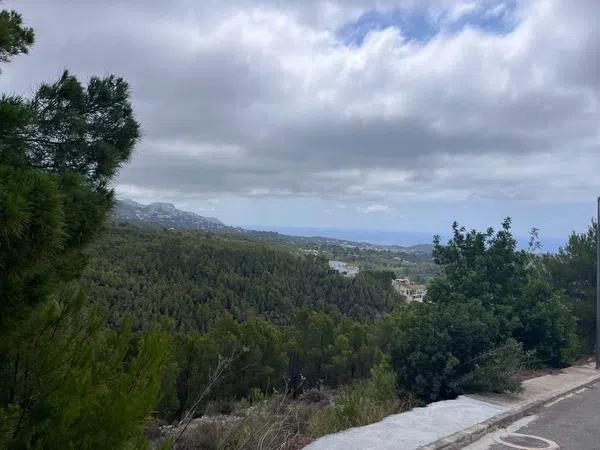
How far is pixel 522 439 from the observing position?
587cm

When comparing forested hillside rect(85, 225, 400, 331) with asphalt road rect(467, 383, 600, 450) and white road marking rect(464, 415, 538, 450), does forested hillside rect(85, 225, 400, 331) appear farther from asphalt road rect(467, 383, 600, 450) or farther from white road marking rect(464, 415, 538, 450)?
white road marking rect(464, 415, 538, 450)

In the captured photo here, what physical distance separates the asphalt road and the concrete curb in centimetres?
8

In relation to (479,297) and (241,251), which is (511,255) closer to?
(479,297)

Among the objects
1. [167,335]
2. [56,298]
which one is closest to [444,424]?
[167,335]

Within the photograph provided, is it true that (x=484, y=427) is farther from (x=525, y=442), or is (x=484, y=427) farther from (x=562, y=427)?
(x=562, y=427)

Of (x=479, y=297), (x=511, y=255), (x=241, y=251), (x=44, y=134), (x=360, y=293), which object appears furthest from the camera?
(x=241, y=251)

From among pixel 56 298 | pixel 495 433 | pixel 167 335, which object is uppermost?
pixel 56 298

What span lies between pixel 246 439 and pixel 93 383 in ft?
6.96

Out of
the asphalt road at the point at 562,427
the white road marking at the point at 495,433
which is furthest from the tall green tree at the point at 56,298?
the asphalt road at the point at 562,427

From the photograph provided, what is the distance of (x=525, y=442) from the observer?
575cm

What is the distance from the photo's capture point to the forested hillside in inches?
2019

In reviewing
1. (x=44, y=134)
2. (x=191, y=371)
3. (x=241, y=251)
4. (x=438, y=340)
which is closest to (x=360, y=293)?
(x=241, y=251)

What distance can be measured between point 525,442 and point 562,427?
0.94 meters

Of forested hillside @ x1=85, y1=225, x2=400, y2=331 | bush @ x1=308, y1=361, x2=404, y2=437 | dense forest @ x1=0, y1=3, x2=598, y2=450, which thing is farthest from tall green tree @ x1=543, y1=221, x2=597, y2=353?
forested hillside @ x1=85, y1=225, x2=400, y2=331
